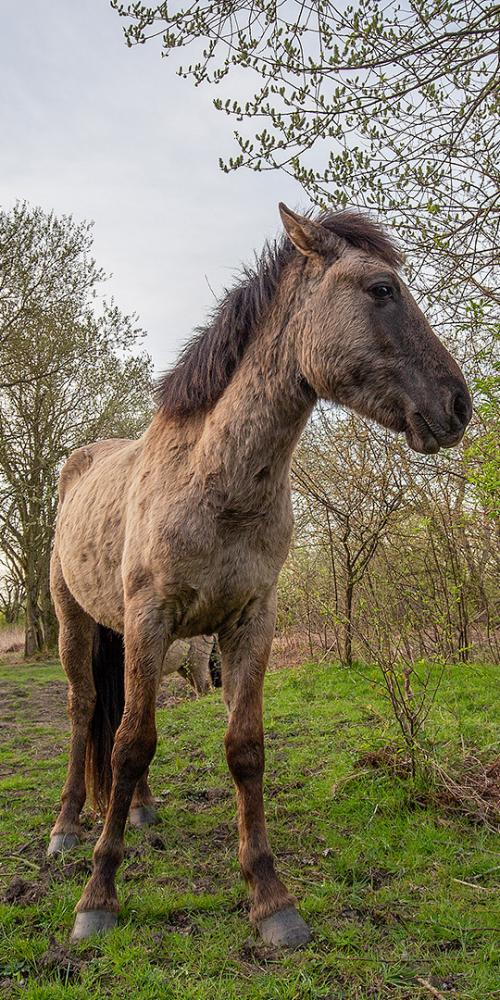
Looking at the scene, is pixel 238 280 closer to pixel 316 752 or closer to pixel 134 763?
pixel 134 763

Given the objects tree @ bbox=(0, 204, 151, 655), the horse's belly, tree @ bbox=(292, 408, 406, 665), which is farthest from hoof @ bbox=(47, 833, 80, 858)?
tree @ bbox=(0, 204, 151, 655)

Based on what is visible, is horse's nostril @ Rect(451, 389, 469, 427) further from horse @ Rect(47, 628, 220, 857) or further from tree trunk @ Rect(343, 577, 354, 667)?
tree trunk @ Rect(343, 577, 354, 667)

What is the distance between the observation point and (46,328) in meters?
15.8

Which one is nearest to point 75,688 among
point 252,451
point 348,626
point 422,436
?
point 252,451

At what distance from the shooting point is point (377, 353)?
282 centimetres

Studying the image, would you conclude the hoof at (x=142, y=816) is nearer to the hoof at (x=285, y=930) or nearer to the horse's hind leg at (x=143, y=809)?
the horse's hind leg at (x=143, y=809)

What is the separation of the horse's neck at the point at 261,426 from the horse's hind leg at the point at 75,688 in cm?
234

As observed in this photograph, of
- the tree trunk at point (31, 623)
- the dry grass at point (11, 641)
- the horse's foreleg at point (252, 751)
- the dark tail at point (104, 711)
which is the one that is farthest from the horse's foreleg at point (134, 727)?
the dry grass at point (11, 641)

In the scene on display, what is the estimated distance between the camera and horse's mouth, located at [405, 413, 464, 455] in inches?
108

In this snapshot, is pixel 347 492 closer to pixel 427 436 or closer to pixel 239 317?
pixel 239 317

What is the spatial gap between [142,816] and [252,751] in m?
1.57

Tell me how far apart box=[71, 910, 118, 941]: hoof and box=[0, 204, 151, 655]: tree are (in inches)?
523

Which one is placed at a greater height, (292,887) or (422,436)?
(422,436)

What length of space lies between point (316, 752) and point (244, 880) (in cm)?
240
